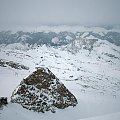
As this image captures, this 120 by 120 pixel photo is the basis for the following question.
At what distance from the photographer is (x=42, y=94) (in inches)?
1852

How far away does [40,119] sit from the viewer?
134 ft

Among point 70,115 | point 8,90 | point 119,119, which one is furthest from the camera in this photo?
point 8,90

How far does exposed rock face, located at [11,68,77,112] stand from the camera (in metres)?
44.7

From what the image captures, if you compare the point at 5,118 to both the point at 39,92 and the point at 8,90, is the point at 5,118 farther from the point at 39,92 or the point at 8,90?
the point at 8,90

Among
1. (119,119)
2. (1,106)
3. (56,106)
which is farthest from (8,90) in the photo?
(119,119)

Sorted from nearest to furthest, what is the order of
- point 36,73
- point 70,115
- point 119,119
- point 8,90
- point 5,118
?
point 5,118 < point 119,119 < point 70,115 < point 36,73 < point 8,90

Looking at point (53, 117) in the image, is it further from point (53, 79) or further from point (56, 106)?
point (53, 79)

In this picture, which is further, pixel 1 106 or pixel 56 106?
pixel 56 106

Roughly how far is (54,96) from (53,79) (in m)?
4.90

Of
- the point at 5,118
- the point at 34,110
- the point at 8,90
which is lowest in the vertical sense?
the point at 8,90

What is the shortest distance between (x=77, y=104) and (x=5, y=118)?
23.5 meters

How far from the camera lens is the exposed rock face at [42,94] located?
147 feet

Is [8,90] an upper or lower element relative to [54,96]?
lower

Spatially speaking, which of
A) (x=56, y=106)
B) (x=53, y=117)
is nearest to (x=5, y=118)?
(x=53, y=117)
